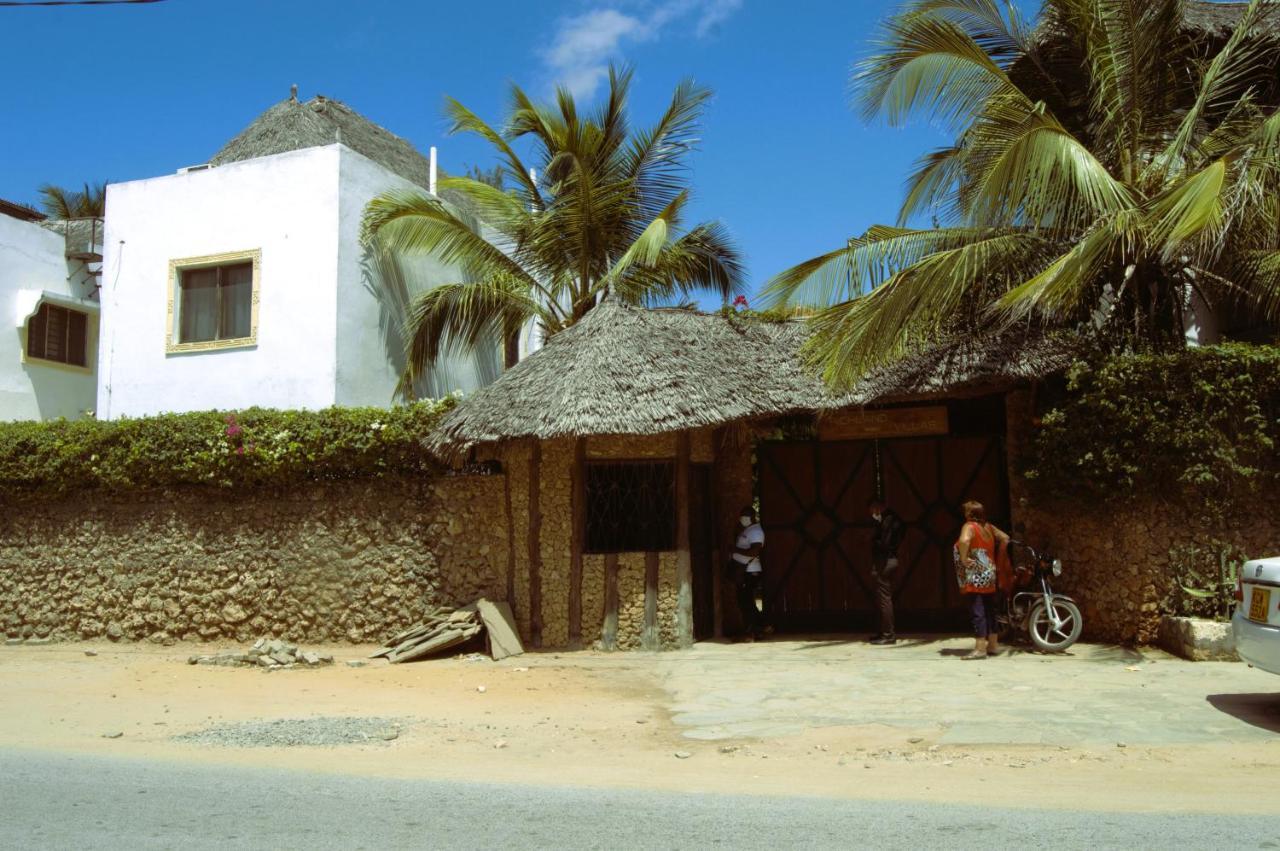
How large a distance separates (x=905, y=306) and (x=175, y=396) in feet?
37.7

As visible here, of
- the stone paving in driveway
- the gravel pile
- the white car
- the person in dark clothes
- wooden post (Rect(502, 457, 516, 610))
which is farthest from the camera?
wooden post (Rect(502, 457, 516, 610))

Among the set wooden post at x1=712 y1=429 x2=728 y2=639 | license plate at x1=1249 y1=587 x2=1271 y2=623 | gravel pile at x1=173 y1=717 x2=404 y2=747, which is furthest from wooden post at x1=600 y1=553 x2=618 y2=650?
license plate at x1=1249 y1=587 x2=1271 y2=623

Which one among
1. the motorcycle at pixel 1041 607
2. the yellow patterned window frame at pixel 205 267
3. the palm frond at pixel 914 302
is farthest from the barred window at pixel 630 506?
the yellow patterned window frame at pixel 205 267

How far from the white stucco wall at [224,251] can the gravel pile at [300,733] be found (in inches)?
308

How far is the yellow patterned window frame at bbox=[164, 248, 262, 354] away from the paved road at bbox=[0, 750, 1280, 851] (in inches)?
424

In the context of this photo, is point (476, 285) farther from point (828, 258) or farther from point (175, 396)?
point (828, 258)

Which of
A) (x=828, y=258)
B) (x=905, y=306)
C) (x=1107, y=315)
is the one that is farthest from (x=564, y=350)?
(x=1107, y=315)

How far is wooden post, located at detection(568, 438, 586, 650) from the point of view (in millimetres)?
12430

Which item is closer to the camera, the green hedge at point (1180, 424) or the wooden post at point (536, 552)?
the green hedge at point (1180, 424)

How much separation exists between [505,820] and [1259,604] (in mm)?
5554

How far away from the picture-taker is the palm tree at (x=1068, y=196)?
10.6m

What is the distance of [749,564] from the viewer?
1282cm

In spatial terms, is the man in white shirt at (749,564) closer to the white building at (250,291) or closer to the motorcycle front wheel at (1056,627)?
the motorcycle front wheel at (1056,627)

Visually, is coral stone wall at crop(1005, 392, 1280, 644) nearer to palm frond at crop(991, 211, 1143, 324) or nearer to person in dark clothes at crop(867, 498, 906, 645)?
person in dark clothes at crop(867, 498, 906, 645)
